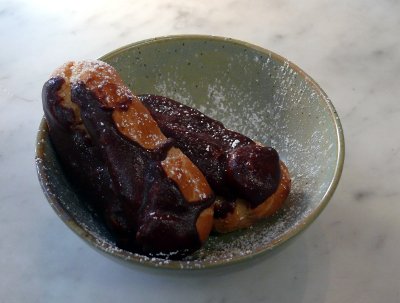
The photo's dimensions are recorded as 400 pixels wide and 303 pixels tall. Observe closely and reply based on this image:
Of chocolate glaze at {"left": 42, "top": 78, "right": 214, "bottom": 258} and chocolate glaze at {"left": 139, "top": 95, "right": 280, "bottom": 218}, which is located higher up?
chocolate glaze at {"left": 139, "top": 95, "right": 280, "bottom": 218}

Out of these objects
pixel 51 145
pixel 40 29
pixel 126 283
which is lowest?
pixel 126 283

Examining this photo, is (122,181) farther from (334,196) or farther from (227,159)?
(334,196)

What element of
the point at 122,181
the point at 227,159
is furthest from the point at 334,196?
the point at 122,181

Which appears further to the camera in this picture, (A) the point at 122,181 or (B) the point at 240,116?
(B) the point at 240,116

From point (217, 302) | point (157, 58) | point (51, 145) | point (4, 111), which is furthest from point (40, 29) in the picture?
point (217, 302)

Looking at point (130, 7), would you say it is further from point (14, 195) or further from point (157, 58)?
point (14, 195)

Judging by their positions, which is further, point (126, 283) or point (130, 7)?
point (130, 7)
